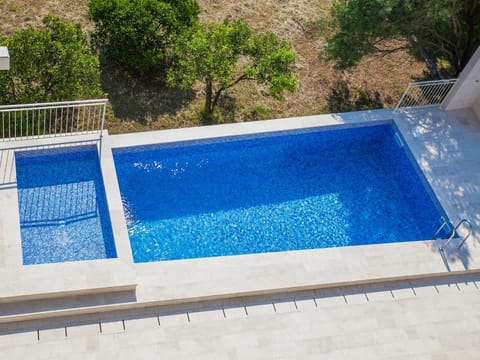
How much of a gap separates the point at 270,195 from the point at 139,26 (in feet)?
14.4

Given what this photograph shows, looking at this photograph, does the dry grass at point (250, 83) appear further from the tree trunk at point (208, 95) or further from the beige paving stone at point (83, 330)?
the beige paving stone at point (83, 330)

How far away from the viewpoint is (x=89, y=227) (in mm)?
10594

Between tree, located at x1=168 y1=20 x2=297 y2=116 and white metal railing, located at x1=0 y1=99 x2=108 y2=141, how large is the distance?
1.85m

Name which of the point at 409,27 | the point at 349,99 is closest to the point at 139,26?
the point at 349,99

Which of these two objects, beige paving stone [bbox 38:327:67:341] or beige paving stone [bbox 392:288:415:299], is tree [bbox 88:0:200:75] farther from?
beige paving stone [bbox 392:288:415:299]

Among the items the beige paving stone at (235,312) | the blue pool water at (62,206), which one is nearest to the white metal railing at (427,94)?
the beige paving stone at (235,312)

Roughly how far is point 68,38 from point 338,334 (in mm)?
7254

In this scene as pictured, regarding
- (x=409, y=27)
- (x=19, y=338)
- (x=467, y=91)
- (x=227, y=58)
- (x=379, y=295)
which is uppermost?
(x=409, y=27)

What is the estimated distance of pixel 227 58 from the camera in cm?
1256

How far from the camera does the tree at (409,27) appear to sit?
40.8 ft

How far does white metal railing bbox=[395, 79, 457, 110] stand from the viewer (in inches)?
525

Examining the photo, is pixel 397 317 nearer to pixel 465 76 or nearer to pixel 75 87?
pixel 465 76

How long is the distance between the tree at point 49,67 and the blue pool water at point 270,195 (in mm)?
1519

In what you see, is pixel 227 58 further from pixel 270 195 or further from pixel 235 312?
pixel 235 312
